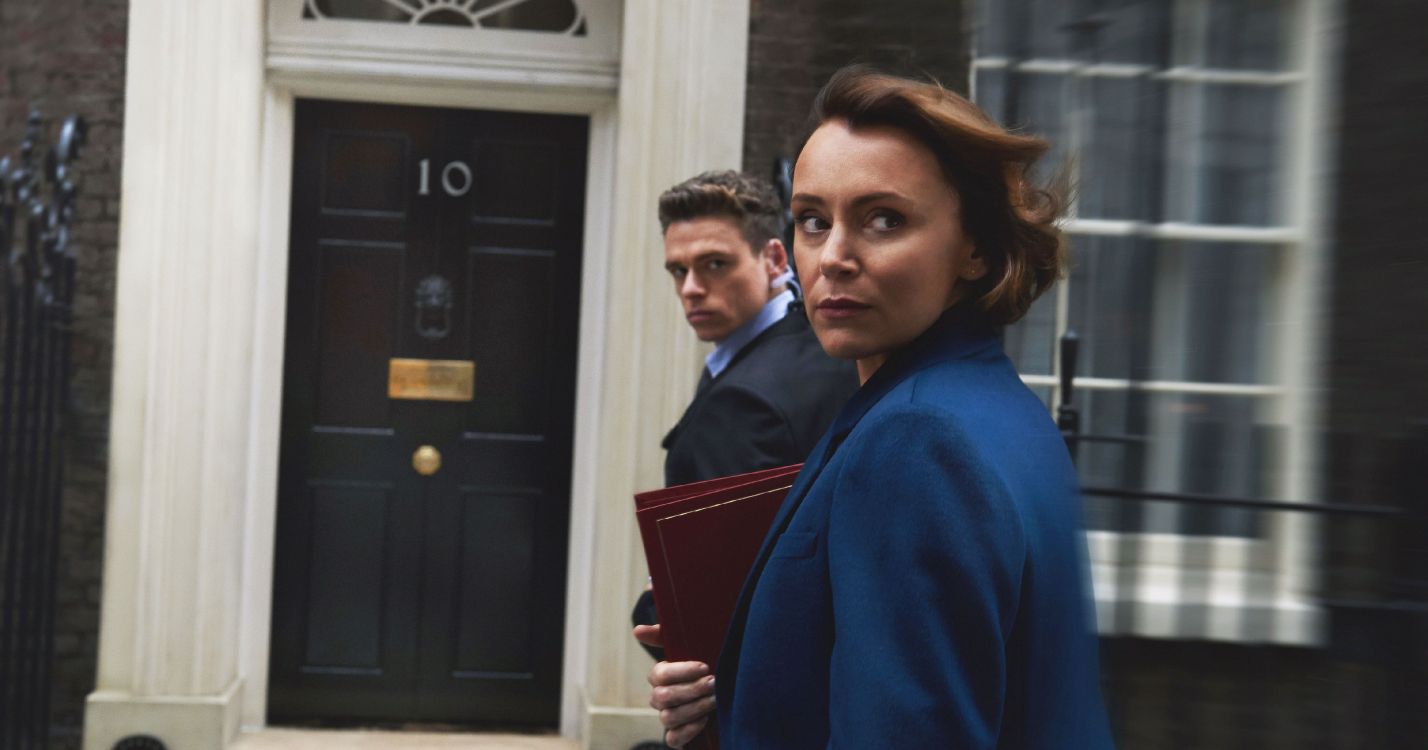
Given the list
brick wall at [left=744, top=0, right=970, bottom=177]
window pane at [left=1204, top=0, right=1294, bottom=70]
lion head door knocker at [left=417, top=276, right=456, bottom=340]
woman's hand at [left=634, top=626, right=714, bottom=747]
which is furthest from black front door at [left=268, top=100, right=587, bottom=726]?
woman's hand at [left=634, top=626, right=714, bottom=747]

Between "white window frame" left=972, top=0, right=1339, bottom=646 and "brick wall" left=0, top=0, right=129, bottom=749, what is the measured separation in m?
3.55

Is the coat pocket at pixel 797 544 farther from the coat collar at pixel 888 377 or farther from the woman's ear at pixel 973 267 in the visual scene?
the woman's ear at pixel 973 267

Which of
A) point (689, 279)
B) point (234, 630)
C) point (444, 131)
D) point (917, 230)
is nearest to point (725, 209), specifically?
point (689, 279)

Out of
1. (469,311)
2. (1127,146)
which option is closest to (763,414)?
(1127,146)

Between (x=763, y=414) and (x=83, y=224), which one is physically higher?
(x=83, y=224)

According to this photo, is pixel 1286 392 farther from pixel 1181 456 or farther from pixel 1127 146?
pixel 1127 146

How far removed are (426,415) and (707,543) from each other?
430 centimetres

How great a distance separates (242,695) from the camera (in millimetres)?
5531

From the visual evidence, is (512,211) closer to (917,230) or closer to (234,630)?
(234,630)

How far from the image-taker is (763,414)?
97.3 inches

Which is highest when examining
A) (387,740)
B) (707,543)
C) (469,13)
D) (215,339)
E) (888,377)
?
(469,13)

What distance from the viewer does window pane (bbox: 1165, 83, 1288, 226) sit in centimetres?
422

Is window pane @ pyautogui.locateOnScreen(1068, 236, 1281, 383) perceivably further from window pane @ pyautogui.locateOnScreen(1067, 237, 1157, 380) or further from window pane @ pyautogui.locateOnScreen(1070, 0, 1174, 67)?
window pane @ pyautogui.locateOnScreen(1070, 0, 1174, 67)

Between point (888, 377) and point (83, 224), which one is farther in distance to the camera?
point (83, 224)
